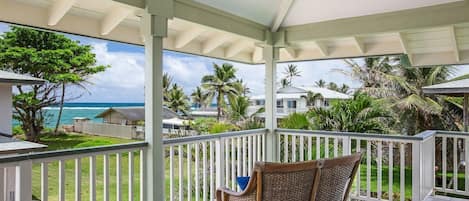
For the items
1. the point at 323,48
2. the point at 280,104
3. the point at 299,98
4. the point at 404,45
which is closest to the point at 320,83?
the point at 280,104

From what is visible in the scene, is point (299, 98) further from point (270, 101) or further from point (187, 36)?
point (187, 36)

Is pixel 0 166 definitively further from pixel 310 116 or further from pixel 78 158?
pixel 310 116

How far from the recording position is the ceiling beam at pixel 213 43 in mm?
5266

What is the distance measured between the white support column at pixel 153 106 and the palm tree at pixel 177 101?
1589 cm

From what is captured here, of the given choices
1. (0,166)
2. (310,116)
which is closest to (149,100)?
(0,166)

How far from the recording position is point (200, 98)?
66.9 ft

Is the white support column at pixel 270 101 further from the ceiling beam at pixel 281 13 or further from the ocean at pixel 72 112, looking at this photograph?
the ocean at pixel 72 112

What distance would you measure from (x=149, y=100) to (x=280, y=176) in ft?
4.84

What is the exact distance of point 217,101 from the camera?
19.9 meters

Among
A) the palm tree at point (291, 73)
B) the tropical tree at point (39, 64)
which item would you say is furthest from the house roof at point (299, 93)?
the tropical tree at point (39, 64)

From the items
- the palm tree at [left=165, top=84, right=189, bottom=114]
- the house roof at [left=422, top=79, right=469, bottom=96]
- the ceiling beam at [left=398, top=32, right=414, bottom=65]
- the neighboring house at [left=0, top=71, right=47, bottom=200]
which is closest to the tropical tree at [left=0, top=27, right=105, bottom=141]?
the palm tree at [left=165, top=84, right=189, bottom=114]

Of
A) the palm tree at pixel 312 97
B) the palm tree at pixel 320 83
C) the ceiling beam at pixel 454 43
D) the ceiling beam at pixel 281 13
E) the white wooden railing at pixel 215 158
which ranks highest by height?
the ceiling beam at pixel 281 13

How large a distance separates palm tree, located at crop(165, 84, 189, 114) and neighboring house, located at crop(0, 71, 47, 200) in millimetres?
14645

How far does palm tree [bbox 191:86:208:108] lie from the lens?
20.3m
